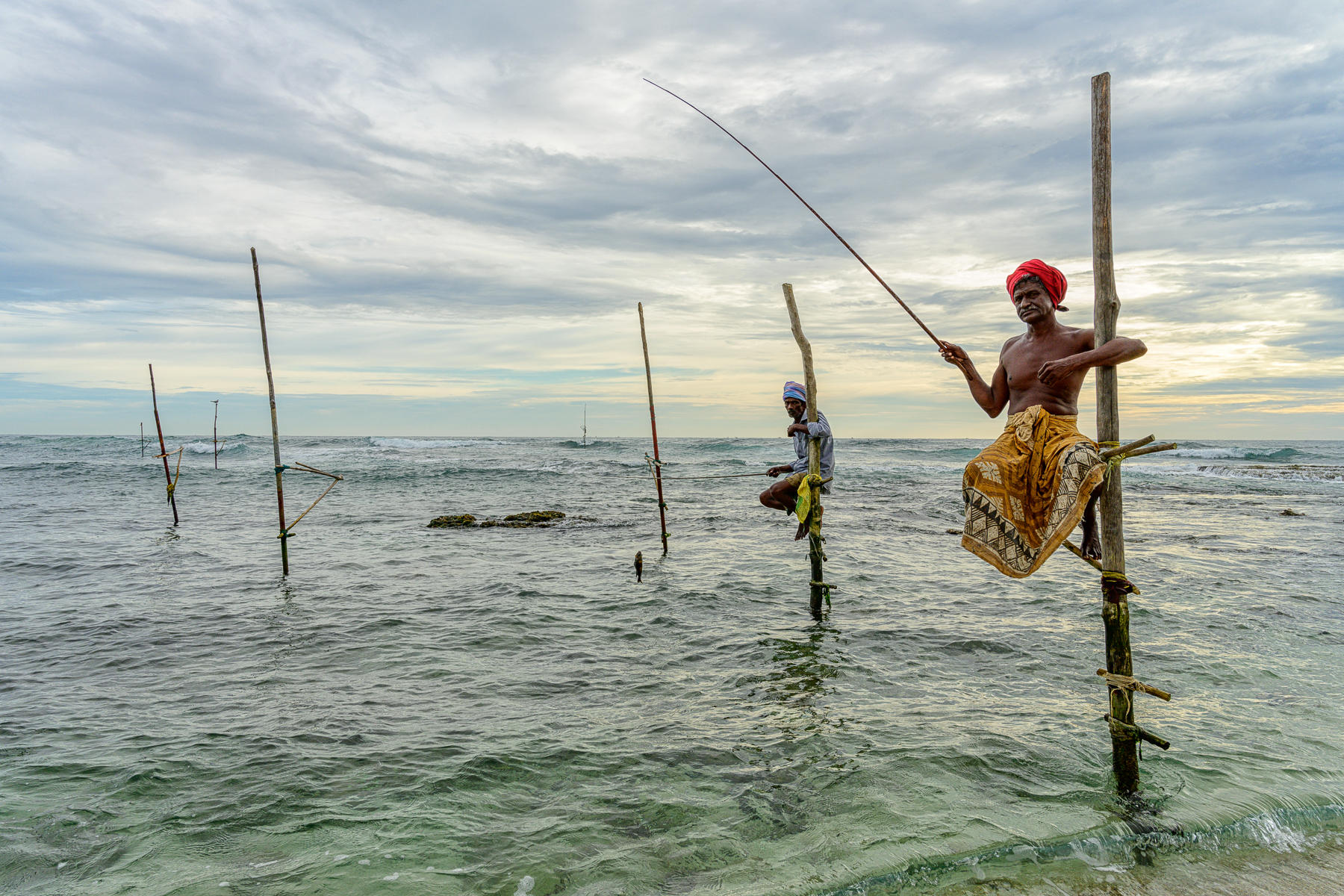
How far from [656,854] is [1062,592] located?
346 inches

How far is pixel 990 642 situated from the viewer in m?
8.20

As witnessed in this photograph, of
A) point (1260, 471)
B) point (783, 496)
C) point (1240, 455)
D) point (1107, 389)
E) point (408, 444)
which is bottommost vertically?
point (1240, 455)

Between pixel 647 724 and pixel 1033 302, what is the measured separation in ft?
13.9

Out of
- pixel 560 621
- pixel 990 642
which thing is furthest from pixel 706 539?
pixel 990 642

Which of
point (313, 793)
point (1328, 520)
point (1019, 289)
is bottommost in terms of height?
point (1328, 520)

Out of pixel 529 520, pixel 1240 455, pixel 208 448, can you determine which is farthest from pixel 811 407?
pixel 208 448

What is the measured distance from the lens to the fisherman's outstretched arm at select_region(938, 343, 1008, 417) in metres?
4.46

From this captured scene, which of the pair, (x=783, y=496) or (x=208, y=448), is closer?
(x=783, y=496)

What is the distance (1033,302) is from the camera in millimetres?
4242

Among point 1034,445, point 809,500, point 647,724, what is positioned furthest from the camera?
point 809,500

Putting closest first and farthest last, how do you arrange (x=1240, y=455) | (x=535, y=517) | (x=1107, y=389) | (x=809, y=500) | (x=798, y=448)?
(x=1107, y=389), (x=809, y=500), (x=798, y=448), (x=535, y=517), (x=1240, y=455)

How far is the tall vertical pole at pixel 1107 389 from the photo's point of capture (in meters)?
3.99

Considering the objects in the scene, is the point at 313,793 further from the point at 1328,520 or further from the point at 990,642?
the point at 1328,520

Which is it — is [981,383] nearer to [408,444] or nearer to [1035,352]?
[1035,352]
